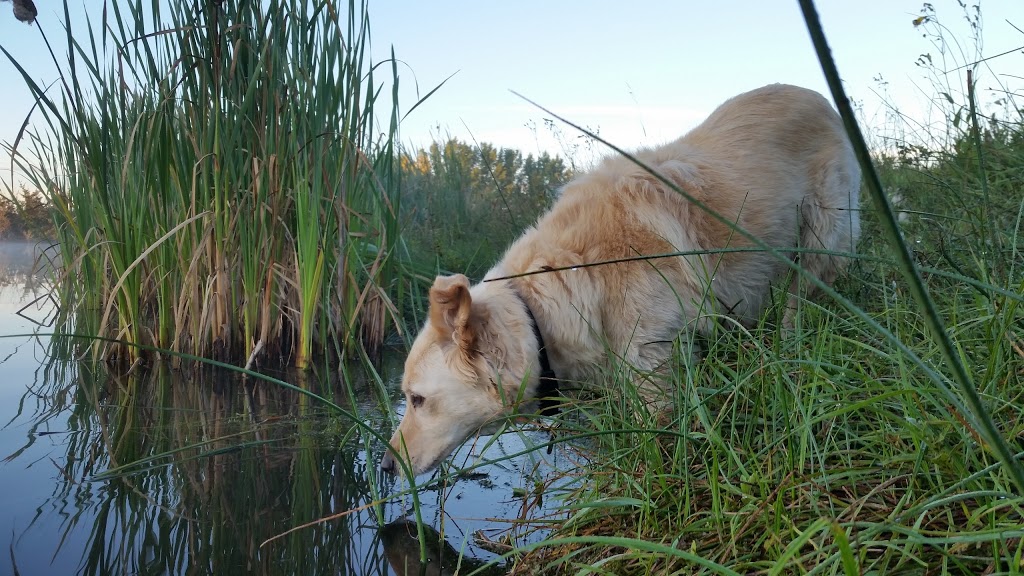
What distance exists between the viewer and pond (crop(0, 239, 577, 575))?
1.92 metres

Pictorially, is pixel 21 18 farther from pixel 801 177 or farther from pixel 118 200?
pixel 801 177

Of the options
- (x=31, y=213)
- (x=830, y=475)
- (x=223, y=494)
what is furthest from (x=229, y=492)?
(x=31, y=213)

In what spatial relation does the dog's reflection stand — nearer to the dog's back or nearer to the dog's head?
the dog's head

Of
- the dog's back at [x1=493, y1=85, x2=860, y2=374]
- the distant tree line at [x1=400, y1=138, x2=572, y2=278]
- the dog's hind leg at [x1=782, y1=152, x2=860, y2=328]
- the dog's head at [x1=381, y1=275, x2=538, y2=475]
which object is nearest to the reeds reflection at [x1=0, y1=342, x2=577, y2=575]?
the dog's head at [x1=381, y1=275, x2=538, y2=475]

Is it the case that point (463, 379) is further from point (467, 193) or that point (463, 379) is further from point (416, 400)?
point (467, 193)

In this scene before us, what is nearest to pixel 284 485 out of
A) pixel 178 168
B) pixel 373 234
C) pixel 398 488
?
pixel 398 488

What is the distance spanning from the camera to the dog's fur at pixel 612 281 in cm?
258

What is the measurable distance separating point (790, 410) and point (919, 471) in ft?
1.38

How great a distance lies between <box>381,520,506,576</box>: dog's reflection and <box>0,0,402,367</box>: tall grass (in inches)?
67.8

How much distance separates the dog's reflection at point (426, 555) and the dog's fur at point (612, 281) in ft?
0.84

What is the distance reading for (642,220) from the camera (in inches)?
110

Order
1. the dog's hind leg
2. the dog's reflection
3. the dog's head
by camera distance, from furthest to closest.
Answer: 1. the dog's hind leg
2. the dog's head
3. the dog's reflection

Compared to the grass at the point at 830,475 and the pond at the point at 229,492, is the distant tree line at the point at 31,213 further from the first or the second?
the grass at the point at 830,475

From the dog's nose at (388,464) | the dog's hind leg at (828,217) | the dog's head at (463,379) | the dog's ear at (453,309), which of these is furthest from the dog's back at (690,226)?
the dog's nose at (388,464)
